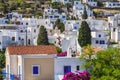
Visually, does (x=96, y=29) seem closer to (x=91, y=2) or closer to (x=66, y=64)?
(x=91, y=2)

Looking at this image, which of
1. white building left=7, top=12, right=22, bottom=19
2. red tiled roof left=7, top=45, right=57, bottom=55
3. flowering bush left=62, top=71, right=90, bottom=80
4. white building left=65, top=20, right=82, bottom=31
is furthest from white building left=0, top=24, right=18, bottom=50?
flowering bush left=62, top=71, right=90, bottom=80

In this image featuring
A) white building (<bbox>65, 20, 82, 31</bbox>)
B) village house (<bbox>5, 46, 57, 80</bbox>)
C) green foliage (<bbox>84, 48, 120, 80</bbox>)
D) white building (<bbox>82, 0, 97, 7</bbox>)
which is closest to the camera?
green foliage (<bbox>84, 48, 120, 80</bbox>)

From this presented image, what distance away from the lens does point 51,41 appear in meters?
64.8

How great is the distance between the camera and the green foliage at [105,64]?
82.6 feet

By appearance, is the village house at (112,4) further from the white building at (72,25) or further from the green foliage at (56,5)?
the white building at (72,25)

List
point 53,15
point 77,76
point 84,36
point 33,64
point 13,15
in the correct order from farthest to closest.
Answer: point 53,15 → point 13,15 → point 84,36 → point 33,64 → point 77,76

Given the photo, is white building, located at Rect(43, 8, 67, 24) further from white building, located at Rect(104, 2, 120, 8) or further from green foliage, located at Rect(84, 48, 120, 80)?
green foliage, located at Rect(84, 48, 120, 80)

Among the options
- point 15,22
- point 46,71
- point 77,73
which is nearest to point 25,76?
point 46,71

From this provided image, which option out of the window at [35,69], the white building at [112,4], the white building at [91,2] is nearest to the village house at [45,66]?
the window at [35,69]

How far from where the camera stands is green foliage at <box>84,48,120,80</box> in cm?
2519

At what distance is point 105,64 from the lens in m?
25.8

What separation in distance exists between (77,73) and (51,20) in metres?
→ 61.9

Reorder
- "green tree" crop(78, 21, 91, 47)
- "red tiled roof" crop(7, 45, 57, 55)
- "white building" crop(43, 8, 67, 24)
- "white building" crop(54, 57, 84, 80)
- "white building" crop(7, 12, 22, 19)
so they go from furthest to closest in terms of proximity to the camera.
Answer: "white building" crop(7, 12, 22, 19) → "white building" crop(43, 8, 67, 24) → "green tree" crop(78, 21, 91, 47) → "red tiled roof" crop(7, 45, 57, 55) → "white building" crop(54, 57, 84, 80)

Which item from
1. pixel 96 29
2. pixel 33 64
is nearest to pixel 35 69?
pixel 33 64
